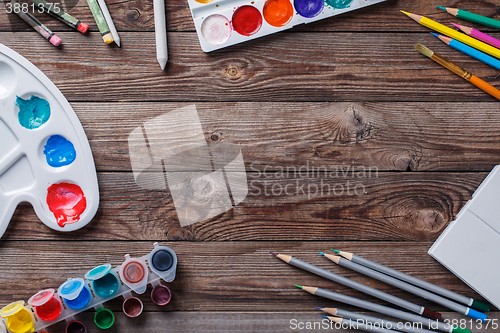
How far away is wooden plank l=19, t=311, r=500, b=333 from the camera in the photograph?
2.37 ft

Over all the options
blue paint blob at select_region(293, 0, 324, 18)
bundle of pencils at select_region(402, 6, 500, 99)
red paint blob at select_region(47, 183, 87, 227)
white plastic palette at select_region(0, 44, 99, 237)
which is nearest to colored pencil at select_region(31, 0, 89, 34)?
white plastic palette at select_region(0, 44, 99, 237)

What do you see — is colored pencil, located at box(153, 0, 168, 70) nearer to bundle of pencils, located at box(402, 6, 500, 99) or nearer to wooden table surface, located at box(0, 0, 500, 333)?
wooden table surface, located at box(0, 0, 500, 333)

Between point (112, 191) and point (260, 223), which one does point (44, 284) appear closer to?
point (112, 191)

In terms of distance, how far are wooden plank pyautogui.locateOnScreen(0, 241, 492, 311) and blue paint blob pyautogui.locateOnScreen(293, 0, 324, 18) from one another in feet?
1.64

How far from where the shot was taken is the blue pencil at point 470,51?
70 centimetres

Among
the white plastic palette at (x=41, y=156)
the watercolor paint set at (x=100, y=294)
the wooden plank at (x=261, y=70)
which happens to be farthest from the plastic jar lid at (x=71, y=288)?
the wooden plank at (x=261, y=70)

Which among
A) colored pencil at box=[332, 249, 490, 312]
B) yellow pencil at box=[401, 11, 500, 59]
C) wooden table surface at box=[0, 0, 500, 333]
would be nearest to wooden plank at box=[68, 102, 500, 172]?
wooden table surface at box=[0, 0, 500, 333]

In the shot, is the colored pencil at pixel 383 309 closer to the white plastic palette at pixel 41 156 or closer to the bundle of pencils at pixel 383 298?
the bundle of pencils at pixel 383 298

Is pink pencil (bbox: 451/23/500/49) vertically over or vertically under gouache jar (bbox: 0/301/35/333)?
over

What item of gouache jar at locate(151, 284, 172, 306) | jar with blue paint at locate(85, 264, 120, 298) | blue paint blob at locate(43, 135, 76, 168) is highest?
blue paint blob at locate(43, 135, 76, 168)

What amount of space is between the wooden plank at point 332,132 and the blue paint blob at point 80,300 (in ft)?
0.86

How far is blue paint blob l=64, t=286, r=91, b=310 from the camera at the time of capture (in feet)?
2.21

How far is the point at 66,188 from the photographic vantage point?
2.29 ft

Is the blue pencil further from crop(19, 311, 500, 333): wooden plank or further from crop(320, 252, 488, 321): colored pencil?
crop(19, 311, 500, 333): wooden plank
